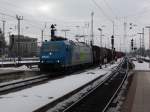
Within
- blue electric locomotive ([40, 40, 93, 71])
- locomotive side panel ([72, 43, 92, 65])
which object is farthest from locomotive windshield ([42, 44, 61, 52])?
locomotive side panel ([72, 43, 92, 65])

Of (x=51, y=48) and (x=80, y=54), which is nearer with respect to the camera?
(x=51, y=48)

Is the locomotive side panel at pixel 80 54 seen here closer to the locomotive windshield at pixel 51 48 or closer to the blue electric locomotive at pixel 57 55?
the blue electric locomotive at pixel 57 55

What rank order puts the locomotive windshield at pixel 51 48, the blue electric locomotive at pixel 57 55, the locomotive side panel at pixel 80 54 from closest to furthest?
the blue electric locomotive at pixel 57 55, the locomotive windshield at pixel 51 48, the locomotive side panel at pixel 80 54

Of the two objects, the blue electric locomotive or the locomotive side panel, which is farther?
the locomotive side panel

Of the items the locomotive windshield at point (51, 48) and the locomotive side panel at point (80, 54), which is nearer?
the locomotive windshield at point (51, 48)

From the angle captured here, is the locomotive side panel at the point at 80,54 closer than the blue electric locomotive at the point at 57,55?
No

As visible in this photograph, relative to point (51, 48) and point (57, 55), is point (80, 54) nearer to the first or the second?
point (51, 48)

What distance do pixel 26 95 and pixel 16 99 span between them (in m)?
1.61

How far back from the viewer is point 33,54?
154m

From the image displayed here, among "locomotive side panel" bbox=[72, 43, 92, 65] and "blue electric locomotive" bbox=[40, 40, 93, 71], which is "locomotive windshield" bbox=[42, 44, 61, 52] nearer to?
"blue electric locomotive" bbox=[40, 40, 93, 71]

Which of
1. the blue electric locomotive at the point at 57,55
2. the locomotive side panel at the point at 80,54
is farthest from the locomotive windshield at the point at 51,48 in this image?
the locomotive side panel at the point at 80,54

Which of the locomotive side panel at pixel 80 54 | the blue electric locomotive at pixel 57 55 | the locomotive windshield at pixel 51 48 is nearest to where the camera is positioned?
the blue electric locomotive at pixel 57 55

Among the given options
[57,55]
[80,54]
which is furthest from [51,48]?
[80,54]

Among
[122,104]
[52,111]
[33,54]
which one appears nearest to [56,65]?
[122,104]
